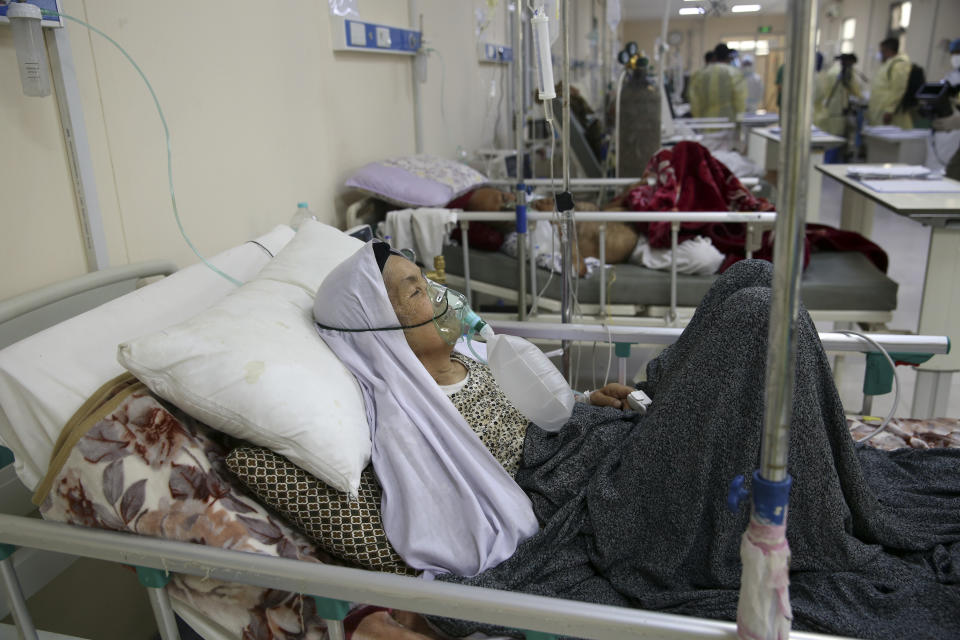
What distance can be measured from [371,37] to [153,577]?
2.58 metres

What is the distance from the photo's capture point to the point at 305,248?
5.98 ft

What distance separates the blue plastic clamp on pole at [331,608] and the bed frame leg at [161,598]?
0.27 metres

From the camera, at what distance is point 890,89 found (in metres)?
8.85

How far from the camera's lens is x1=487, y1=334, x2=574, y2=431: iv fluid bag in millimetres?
1725

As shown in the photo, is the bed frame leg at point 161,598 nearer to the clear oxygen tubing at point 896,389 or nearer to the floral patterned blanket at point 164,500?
the floral patterned blanket at point 164,500

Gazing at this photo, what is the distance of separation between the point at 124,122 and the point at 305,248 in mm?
538

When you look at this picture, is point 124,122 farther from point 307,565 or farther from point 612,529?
point 612,529

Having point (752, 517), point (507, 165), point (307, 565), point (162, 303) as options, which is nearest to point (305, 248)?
point (162, 303)

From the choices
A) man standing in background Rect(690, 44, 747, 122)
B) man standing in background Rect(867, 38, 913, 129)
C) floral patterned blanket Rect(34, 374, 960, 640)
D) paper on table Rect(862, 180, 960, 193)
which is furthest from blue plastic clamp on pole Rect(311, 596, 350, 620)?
man standing in background Rect(867, 38, 913, 129)

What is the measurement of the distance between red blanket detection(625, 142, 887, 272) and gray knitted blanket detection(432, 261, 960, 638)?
177cm

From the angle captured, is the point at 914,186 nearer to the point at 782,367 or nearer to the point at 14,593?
the point at 782,367

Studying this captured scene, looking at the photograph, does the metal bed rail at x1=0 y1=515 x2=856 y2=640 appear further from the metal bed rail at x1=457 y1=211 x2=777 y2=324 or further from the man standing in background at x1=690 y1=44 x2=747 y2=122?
the man standing in background at x1=690 y1=44 x2=747 y2=122

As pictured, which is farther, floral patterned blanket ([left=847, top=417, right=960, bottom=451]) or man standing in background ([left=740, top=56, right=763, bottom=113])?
man standing in background ([left=740, top=56, right=763, bottom=113])

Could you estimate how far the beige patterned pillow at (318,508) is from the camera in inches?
50.3
